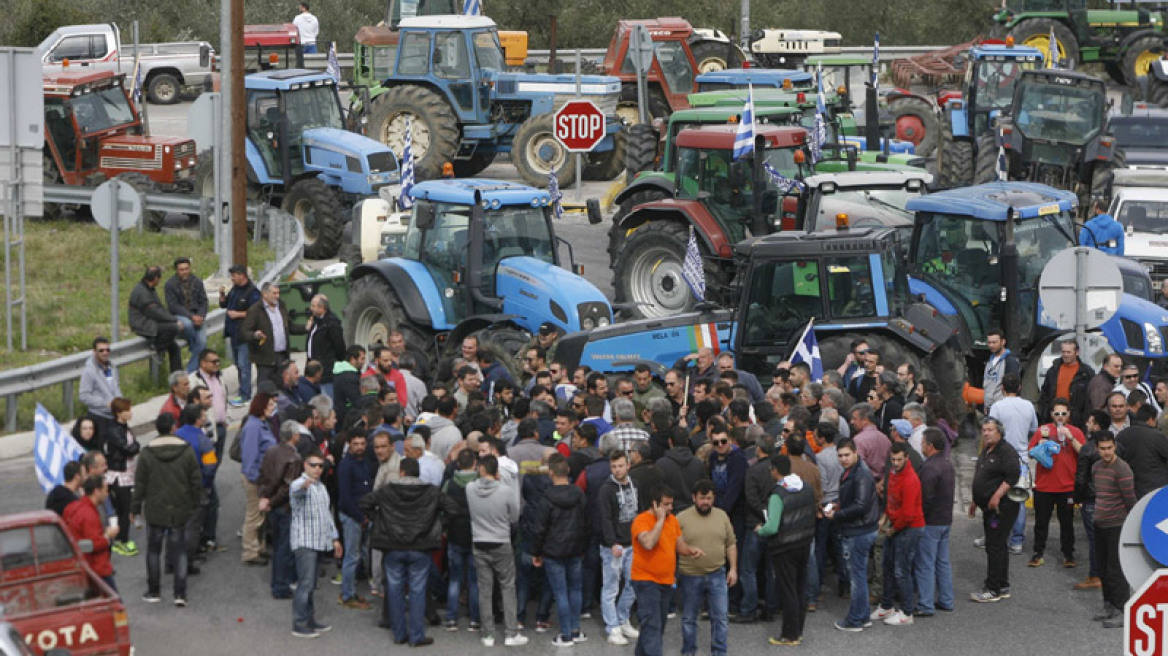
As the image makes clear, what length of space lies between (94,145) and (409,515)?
1758cm

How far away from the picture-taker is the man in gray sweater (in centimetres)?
1277

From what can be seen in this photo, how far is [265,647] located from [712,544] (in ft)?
10.8

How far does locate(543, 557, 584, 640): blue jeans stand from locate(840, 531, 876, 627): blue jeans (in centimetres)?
202

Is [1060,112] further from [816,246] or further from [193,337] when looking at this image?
[193,337]

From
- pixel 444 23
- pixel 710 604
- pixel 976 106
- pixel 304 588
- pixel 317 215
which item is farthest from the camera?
pixel 976 106

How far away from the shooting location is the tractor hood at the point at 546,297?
714 inches

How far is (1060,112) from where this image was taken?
92.4ft

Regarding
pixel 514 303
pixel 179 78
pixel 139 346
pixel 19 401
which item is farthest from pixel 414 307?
pixel 179 78

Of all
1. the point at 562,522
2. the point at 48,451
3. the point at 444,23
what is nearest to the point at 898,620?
the point at 562,522

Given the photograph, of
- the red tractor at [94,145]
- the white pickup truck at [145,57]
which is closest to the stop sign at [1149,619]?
the red tractor at [94,145]

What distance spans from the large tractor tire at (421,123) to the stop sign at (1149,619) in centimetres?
2265

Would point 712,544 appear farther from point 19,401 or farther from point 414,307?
point 19,401

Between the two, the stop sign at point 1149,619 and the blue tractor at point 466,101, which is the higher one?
the blue tractor at point 466,101

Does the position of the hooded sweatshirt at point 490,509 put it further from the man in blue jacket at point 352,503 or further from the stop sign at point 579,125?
the stop sign at point 579,125
